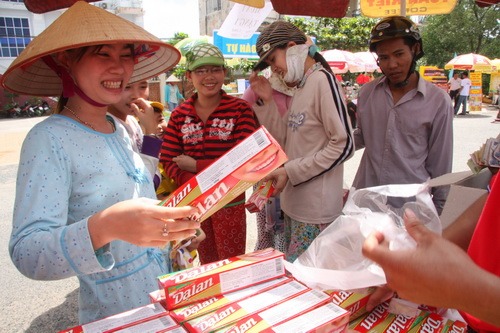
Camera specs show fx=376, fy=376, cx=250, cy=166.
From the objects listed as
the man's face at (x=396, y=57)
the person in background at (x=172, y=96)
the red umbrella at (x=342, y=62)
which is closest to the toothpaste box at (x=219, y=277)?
the man's face at (x=396, y=57)

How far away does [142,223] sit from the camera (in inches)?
35.3

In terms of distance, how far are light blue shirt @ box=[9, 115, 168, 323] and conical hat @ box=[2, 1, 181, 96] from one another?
0.22m

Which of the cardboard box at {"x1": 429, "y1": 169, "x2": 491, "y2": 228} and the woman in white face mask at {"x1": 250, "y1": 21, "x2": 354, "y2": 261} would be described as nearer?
the cardboard box at {"x1": 429, "y1": 169, "x2": 491, "y2": 228}

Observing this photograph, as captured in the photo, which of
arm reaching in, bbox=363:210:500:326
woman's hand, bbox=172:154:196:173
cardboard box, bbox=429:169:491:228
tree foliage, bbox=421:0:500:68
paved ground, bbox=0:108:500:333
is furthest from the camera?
tree foliage, bbox=421:0:500:68

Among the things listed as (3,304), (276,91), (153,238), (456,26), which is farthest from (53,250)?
(456,26)

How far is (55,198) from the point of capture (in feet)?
3.36

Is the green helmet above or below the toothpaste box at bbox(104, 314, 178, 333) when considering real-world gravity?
above

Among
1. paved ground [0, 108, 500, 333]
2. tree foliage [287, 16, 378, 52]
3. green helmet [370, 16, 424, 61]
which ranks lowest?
paved ground [0, 108, 500, 333]

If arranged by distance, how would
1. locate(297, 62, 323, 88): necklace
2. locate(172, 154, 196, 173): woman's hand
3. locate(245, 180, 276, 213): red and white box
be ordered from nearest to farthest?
locate(245, 180, 276, 213): red and white box < locate(297, 62, 323, 88): necklace < locate(172, 154, 196, 173): woman's hand

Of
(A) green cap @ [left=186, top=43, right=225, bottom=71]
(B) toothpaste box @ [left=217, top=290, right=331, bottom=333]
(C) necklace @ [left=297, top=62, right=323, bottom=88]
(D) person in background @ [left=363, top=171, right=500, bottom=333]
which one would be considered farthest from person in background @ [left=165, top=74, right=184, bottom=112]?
(D) person in background @ [left=363, top=171, right=500, bottom=333]

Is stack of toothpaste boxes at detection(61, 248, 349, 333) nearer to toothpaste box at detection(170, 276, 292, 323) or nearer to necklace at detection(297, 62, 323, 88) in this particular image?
toothpaste box at detection(170, 276, 292, 323)

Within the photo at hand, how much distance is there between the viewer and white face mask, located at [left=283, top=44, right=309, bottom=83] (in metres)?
2.07

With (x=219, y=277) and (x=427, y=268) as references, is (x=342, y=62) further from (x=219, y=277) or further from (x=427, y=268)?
(x=427, y=268)

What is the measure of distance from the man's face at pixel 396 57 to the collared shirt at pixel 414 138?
0.11m
